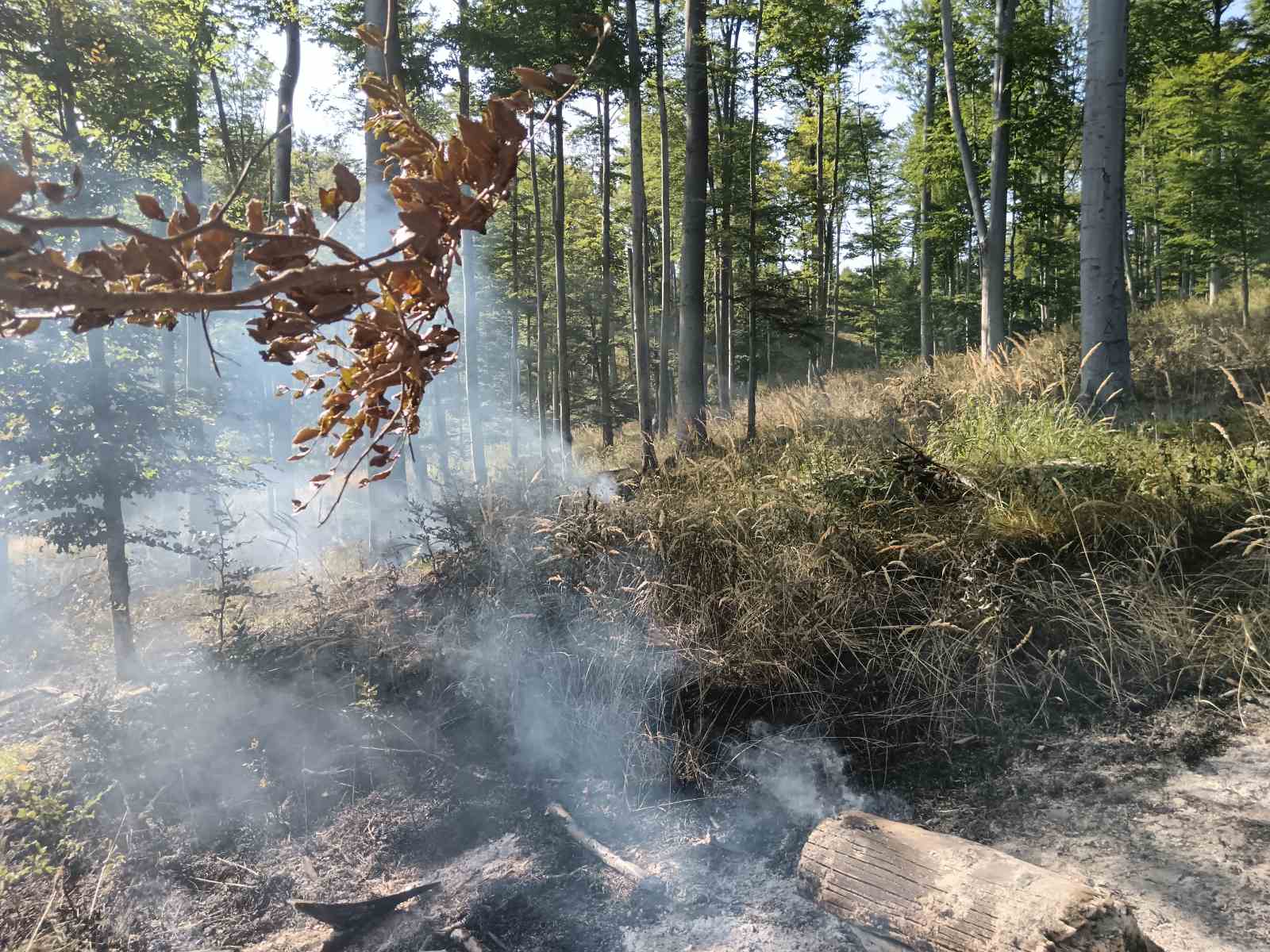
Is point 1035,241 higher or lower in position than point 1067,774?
higher

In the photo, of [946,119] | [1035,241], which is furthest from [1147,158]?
[946,119]

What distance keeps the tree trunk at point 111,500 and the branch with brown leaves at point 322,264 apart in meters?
6.17

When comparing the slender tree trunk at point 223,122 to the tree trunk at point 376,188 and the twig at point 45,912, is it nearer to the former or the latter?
the tree trunk at point 376,188

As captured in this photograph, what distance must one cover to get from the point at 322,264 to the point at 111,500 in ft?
21.8

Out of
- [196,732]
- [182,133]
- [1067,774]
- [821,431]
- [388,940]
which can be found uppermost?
[182,133]

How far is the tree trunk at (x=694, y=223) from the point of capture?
7.88 metres

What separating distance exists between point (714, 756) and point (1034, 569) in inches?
77.1

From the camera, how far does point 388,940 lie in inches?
126

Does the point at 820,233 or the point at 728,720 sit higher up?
the point at 820,233

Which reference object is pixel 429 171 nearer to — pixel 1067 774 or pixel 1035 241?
pixel 1067 774

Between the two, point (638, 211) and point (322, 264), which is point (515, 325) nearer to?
point (638, 211)

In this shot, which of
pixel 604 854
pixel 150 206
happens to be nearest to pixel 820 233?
pixel 604 854

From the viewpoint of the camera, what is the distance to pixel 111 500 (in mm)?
6168

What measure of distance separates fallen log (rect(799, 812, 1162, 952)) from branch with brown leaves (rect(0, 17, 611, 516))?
7.40 ft
